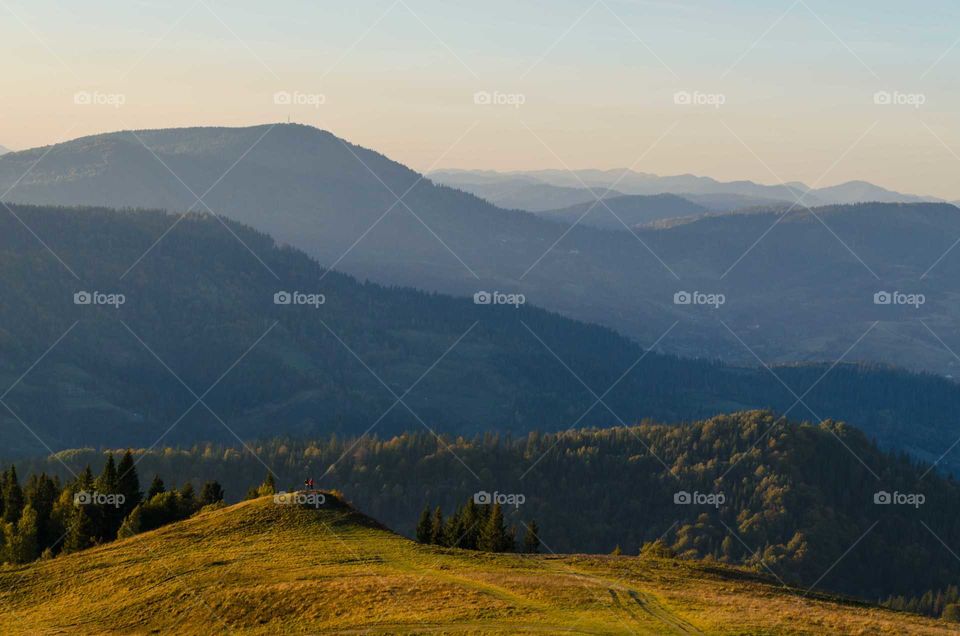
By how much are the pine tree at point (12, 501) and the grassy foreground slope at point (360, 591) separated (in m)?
35.9

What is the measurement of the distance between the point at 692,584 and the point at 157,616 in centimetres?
3479

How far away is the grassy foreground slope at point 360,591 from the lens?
218 ft

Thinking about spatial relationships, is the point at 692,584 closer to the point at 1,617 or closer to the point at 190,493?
the point at 1,617

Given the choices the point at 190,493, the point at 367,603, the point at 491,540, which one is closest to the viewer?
the point at 367,603

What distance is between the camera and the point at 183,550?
87438 millimetres

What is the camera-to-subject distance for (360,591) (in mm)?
71438

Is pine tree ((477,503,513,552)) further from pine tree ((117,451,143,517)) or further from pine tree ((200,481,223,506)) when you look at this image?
pine tree ((117,451,143,517))

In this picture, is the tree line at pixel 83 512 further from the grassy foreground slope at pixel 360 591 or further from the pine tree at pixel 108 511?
the grassy foreground slope at pixel 360 591

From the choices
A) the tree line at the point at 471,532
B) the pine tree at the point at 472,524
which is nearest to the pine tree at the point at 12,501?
the tree line at the point at 471,532

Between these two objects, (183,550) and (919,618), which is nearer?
(919,618)

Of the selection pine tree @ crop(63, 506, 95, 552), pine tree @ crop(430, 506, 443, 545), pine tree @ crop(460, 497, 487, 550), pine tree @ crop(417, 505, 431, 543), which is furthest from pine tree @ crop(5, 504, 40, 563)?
pine tree @ crop(460, 497, 487, 550)

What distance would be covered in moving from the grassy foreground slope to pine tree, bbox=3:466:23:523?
35.9 meters

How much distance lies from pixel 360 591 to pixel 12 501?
73126mm

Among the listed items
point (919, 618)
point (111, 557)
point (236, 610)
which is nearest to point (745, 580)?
point (919, 618)
